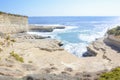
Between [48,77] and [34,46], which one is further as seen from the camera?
[34,46]

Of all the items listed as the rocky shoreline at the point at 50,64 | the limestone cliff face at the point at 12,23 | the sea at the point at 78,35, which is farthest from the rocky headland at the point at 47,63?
the limestone cliff face at the point at 12,23

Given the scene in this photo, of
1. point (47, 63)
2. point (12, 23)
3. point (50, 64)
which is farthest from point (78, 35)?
point (50, 64)

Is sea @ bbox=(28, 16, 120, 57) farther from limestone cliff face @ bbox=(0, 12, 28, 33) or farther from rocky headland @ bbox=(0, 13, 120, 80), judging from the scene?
limestone cliff face @ bbox=(0, 12, 28, 33)

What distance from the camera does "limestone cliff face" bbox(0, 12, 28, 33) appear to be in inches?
1167

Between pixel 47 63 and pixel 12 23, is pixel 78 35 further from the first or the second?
pixel 47 63

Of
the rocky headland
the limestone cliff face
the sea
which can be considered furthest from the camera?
the limestone cliff face

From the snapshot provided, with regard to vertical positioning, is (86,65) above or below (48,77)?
below

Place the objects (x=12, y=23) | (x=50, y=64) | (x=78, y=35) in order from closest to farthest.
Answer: (x=50, y=64) < (x=12, y=23) < (x=78, y=35)

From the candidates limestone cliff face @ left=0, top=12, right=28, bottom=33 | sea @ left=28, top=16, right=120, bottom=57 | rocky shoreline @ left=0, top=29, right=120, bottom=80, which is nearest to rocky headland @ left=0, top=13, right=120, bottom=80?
rocky shoreline @ left=0, top=29, right=120, bottom=80

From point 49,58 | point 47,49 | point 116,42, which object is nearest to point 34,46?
point 47,49

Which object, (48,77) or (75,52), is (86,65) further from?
(75,52)

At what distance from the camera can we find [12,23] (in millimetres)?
33844

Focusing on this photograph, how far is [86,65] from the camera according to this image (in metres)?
16.1

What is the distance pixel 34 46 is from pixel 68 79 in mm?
11366
